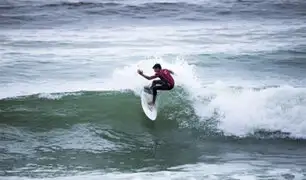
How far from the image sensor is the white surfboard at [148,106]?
1277cm

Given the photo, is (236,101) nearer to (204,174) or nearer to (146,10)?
(204,174)

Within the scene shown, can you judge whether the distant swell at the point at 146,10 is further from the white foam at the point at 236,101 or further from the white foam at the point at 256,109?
the white foam at the point at 256,109

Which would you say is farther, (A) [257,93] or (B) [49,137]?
(A) [257,93]

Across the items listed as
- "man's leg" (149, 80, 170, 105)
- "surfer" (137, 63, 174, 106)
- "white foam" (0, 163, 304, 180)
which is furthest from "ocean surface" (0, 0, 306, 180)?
"surfer" (137, 63, 174, 106)

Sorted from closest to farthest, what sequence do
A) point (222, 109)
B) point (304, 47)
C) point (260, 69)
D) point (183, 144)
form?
point (183, 144) → point (222, 109) → point (260, 69) → point (304, 47)

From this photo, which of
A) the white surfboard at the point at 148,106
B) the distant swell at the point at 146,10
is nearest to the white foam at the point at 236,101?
the white surfboard at the point at 148,106

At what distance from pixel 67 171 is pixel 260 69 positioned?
429 inches

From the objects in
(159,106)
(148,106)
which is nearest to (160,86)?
A: (148,106)

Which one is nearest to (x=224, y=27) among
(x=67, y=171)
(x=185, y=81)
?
(x=185, y=81)

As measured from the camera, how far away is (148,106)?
12.9 metres

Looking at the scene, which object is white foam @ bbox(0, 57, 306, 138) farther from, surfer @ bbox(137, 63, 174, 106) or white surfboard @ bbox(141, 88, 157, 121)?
surfer @ bbox(137, 63, 174, 106)

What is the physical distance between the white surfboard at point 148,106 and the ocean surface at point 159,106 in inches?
7.4

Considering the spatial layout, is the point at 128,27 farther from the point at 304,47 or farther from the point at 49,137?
the point at 49,137

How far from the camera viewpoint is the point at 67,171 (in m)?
9.87
